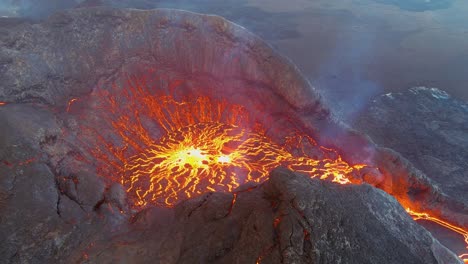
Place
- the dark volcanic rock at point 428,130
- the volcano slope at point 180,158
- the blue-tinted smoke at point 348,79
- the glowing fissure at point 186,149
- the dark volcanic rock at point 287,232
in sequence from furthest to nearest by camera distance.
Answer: the blue-tinted smoke at point 348,79 → the dark volcanic rock at point 428,130 → the glowing fissure at point 186,149 → the volcano slope at point 180,158 → the dark volcanic rock at point 287,232

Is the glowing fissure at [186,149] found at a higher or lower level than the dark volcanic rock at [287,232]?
lower

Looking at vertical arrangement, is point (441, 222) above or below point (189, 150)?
below

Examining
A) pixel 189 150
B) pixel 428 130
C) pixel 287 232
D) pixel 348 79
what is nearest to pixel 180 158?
pixel 189 150

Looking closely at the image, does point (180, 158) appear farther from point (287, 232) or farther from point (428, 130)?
point (428, 130)

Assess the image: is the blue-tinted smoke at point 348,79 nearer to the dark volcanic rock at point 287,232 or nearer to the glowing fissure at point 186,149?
the glowing fissure at point 186,149

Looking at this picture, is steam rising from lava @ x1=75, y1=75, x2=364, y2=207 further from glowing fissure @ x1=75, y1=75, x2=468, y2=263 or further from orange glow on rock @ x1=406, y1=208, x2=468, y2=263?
orange glow on rock @ x1=406, y1=208, x2=468, y2=263

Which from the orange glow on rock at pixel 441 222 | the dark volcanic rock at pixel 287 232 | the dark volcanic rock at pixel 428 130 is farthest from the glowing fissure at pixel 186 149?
the dark volcanic rock at pixel 428 130

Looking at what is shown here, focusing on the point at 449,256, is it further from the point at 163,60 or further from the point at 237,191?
the point at 163,60
